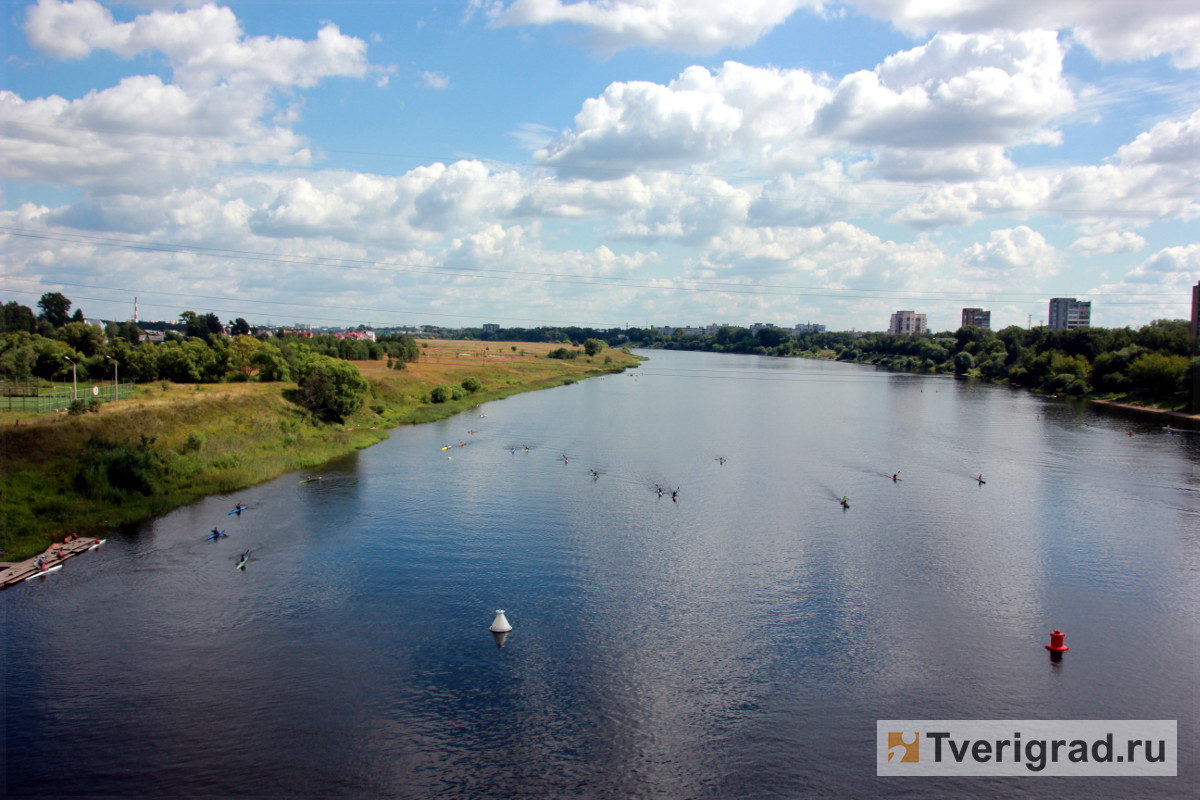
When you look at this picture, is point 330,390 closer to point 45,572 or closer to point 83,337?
point 45,572

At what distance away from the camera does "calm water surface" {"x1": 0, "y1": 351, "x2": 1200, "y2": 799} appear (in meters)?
17.7

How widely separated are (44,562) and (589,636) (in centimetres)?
2118

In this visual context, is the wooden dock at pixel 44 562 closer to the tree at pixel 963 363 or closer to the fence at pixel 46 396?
the fence at pixel 46 396

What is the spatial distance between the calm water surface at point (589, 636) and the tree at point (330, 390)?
1678cm

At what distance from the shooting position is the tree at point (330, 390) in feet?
201

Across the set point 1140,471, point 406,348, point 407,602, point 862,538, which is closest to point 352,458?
point 407,602

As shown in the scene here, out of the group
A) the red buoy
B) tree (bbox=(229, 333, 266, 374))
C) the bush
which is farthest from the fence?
the red buoy

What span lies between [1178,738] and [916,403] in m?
82.0

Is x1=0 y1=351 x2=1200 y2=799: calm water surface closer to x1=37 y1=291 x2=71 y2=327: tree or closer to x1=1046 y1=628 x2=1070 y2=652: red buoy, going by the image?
x1=1046 y1=628 x2=1070 y2=652: red buoy

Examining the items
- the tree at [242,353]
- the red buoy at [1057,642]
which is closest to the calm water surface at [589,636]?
the red buoy at [1057,642]

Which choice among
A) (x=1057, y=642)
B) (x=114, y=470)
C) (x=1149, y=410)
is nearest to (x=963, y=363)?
(x=1149, y=410)

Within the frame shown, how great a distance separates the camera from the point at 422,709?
1961 cm

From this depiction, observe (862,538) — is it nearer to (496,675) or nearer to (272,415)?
(496,675)

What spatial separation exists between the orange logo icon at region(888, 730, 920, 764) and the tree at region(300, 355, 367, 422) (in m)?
52.0
